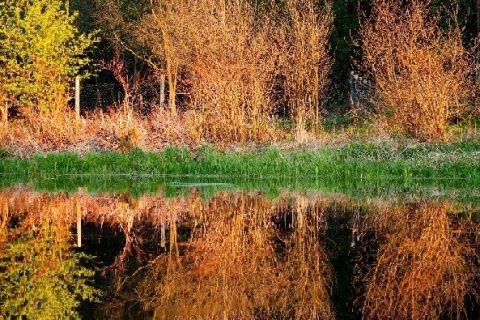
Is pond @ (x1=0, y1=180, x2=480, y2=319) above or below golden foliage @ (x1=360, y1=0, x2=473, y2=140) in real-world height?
below

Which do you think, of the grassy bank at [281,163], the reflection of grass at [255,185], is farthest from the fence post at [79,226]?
the grassy bank at [281,163]

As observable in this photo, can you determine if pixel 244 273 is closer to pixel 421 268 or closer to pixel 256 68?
pixel 421 268

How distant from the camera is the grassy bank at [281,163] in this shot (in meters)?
17.1

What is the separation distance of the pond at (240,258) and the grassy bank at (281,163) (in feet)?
12.2

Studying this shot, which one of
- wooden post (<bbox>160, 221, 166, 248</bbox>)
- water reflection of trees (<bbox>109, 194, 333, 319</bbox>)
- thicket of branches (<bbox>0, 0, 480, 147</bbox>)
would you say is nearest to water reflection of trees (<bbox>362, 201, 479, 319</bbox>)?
water reflection of trees (<bbox>109, 194, 333, 319</bbox>)

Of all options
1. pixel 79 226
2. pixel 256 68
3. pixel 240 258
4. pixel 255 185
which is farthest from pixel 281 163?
pixel 240 258

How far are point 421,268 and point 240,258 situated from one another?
1922 mm

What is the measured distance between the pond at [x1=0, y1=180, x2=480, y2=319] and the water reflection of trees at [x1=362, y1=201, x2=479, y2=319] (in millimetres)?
15

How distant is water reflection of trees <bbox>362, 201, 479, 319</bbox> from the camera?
6508mm

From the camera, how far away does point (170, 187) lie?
1569 centimetres

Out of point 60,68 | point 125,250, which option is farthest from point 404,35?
point 125,250

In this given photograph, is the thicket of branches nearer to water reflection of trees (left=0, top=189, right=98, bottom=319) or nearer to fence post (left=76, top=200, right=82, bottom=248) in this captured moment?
fence post (left=76, top=200, right=82, bottom=248)

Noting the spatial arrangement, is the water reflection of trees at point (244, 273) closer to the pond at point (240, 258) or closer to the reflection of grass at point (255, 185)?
the pond at point (240, 258)

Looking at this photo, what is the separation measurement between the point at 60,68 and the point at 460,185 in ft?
40.0
